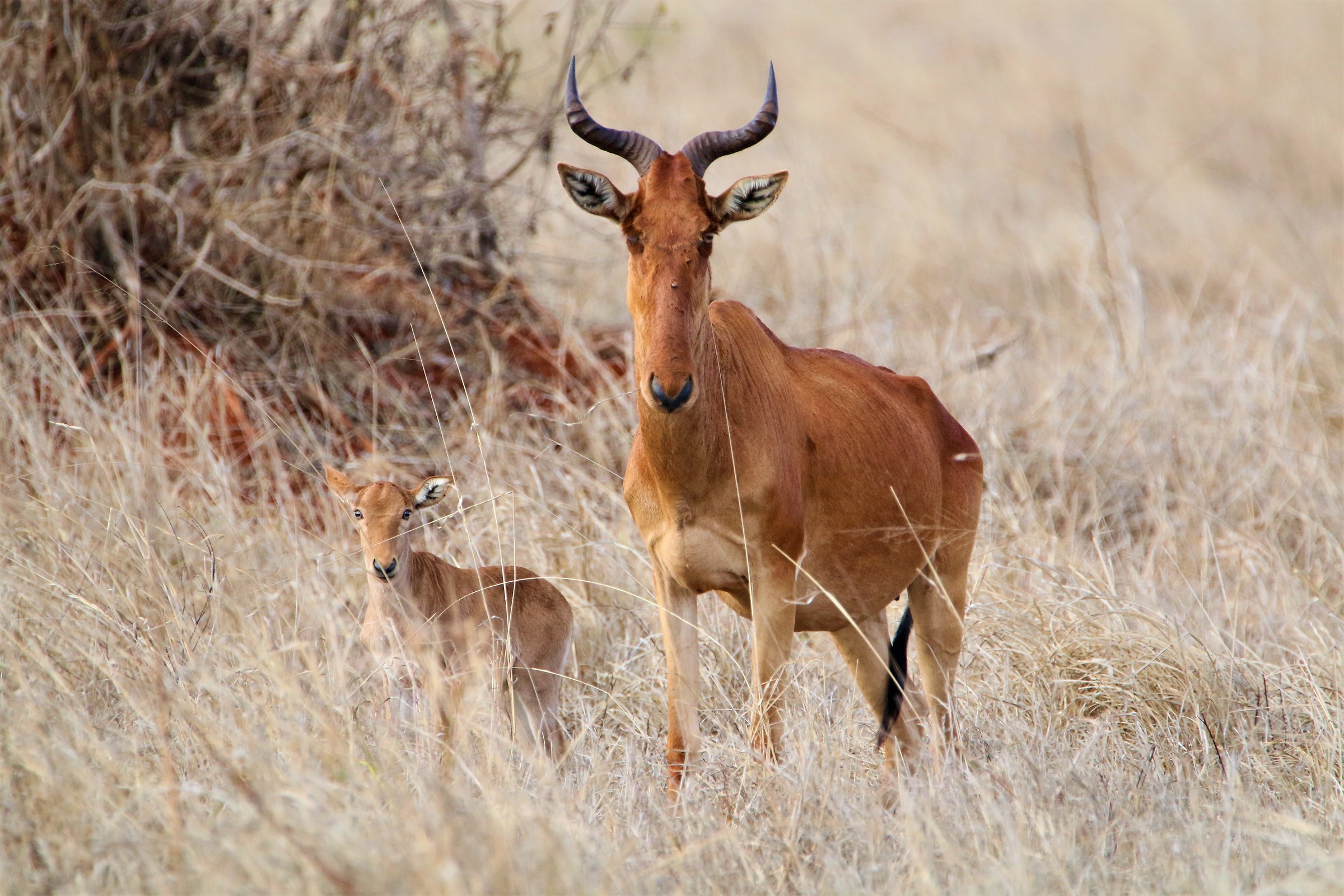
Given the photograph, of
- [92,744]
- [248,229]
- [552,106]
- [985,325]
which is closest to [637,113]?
[985,325]

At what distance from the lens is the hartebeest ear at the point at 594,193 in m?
4.48

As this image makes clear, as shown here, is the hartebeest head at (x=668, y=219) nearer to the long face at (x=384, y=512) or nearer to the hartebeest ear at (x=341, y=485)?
the long face at (x=384, y=512)

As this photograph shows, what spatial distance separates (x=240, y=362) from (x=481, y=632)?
3230 millimetres

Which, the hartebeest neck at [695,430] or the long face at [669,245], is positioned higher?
the long face at [669,245]

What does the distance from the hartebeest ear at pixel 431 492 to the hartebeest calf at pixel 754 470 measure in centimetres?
97

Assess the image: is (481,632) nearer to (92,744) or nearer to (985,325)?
(92,744)

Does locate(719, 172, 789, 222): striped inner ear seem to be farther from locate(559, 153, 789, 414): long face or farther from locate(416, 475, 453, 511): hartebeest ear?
locate(416, 475, 453, 511): hartebeest ear

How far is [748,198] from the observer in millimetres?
4613

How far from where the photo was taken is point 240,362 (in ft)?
26.5

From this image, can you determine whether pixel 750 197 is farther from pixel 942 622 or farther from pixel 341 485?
pixel 341 485

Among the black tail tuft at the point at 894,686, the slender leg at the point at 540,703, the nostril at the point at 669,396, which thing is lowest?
the slender leg at the point at 540,703

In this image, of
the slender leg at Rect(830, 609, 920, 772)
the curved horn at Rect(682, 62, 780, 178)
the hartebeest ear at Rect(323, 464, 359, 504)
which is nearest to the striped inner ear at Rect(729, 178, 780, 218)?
the curved horn at Rect(682, 62, 780, 178)

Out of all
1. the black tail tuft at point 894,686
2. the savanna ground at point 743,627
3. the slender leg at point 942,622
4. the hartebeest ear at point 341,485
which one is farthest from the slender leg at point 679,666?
the hartebeest ear at point 341,485

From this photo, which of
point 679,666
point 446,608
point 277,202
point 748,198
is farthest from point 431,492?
point 277,202
